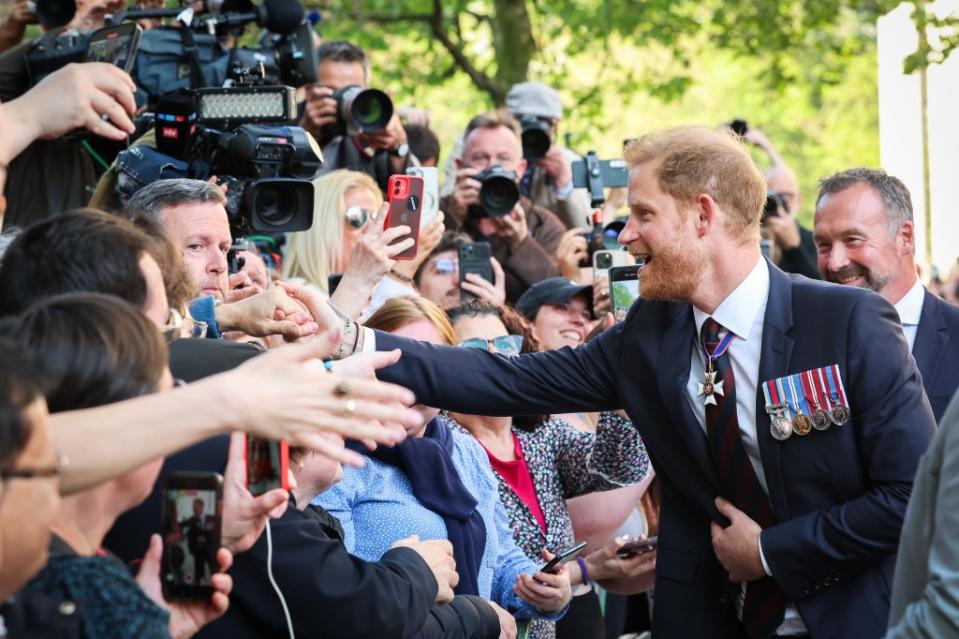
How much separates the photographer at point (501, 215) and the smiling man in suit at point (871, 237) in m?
1.78

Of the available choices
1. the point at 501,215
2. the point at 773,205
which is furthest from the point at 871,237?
the point at 773,205

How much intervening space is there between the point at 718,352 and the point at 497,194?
10.5 ft

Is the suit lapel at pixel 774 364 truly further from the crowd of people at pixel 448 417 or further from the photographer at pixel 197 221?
the photographer at pixel 197 221

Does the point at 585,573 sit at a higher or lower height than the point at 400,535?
lower

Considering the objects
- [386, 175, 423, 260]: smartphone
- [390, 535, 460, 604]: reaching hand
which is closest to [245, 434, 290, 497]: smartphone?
[390, 535, 460, 604]: reaching hand

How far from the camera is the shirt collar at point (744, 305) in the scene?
12.9ft

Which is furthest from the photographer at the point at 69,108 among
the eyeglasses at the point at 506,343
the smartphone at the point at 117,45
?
the eyeglasses at the point at 506,343

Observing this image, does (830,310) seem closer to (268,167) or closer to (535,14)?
(268,167)

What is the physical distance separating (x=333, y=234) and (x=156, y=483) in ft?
10.9

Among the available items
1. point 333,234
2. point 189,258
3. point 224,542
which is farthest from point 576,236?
point 224,542

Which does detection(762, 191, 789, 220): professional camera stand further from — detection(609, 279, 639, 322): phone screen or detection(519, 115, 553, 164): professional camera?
detection(609, 279, 639, 322): phone screen

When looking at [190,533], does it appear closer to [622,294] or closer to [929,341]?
[929,341]

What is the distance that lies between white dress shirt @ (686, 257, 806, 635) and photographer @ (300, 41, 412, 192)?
329 cm

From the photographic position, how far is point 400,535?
157 inches
